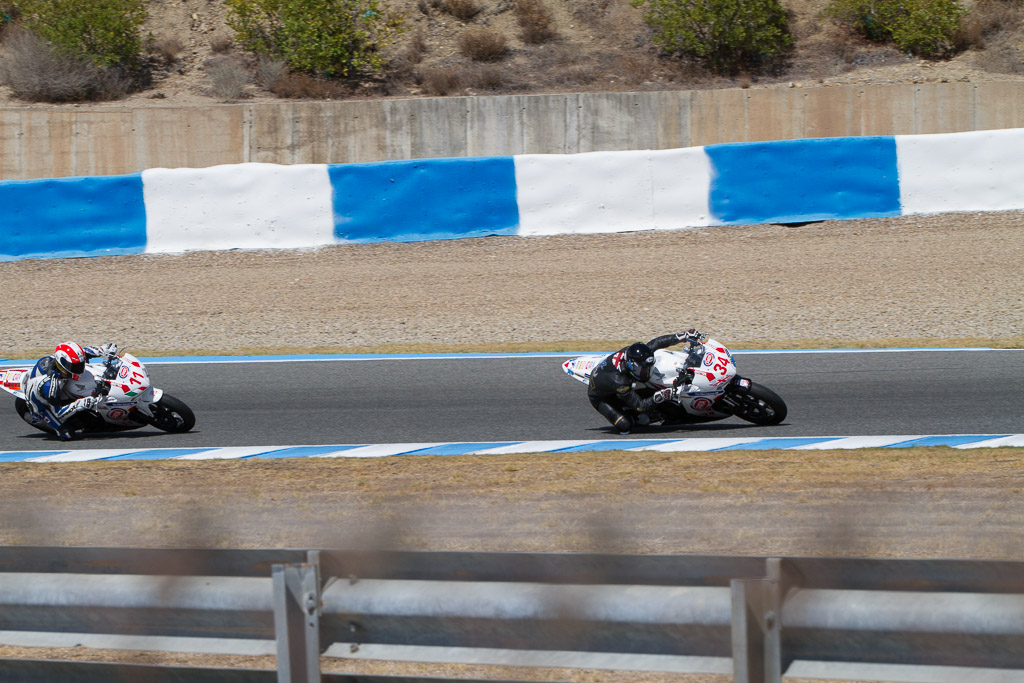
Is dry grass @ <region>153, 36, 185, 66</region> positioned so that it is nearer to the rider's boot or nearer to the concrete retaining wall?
the concrete retaining wall

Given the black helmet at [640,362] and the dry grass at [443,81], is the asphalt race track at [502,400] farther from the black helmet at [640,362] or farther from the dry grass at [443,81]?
the dry grass at [443,81]

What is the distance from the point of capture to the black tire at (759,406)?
9.98 metres

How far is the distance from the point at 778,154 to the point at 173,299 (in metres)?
9.83

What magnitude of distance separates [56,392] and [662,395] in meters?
5.70

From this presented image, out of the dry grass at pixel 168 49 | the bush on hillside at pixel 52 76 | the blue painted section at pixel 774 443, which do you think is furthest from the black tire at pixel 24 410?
the dry grass at pixel 168 49

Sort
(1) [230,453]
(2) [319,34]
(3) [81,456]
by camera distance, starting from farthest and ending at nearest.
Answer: (2) [319,34] < (3) [81,456] < (1) [230,453]

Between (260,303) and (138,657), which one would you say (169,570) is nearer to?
(138,657)

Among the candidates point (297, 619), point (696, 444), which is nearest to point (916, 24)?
point (696, 444)

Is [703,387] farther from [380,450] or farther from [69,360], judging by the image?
[69,360]

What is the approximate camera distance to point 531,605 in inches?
126

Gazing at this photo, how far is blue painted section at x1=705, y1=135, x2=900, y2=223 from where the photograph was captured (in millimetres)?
17844

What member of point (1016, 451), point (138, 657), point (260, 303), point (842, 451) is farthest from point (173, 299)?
point (138, 657)

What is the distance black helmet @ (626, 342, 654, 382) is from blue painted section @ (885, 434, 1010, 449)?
210 centimetres

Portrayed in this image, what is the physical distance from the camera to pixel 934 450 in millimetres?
8844
